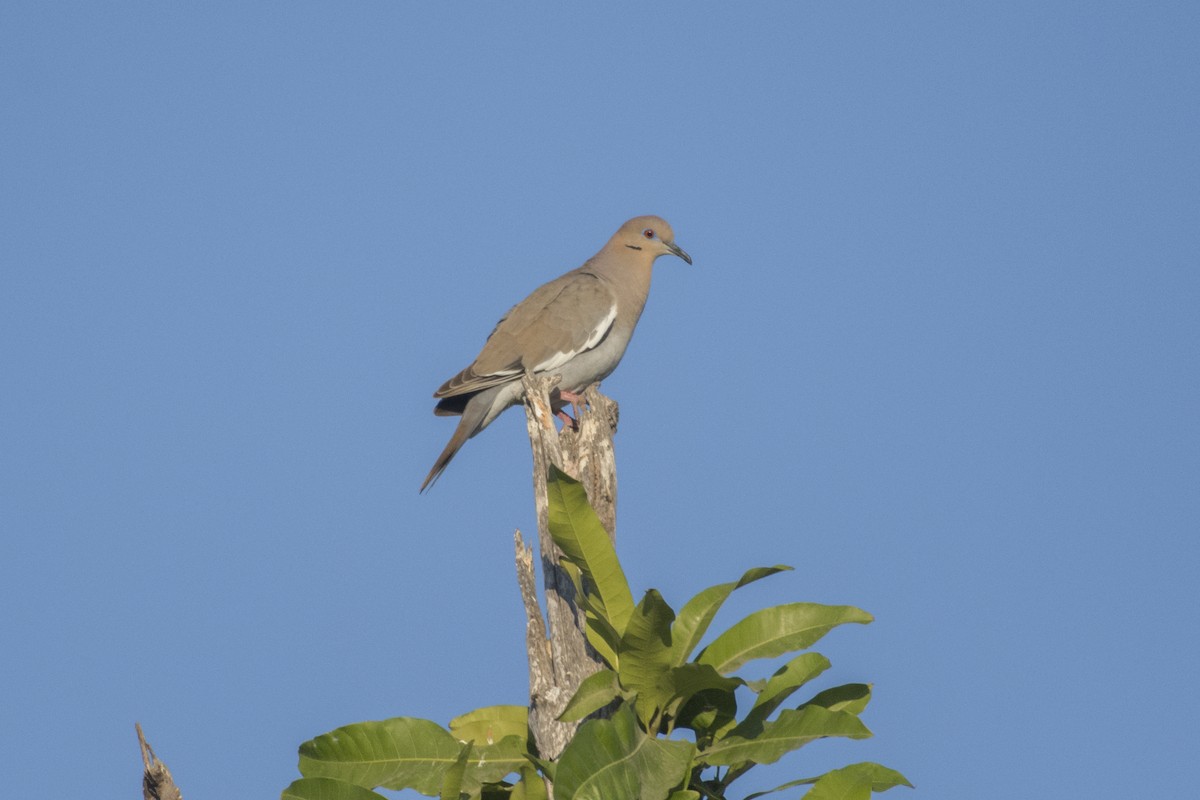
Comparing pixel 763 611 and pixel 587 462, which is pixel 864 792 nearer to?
pixel 763 611

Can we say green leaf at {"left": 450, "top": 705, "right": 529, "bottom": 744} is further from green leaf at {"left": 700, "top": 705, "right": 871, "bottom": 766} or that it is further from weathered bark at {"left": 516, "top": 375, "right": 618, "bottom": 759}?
green leaf at {"left": 700, "top": 705, "right": 871, "bottom": 766}

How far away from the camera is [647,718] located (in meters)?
4.77

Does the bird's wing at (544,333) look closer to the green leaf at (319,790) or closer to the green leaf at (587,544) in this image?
the green leaf at (587,544)

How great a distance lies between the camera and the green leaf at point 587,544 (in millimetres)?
4652

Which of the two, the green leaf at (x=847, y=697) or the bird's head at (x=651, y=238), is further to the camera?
the bird's head at (x=651, y=238)

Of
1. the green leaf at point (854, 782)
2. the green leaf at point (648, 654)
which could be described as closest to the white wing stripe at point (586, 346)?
the green leaf at point (648, 654)

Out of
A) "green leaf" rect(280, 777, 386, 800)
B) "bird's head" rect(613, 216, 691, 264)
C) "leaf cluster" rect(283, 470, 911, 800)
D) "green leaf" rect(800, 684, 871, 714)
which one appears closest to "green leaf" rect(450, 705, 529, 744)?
"leaf cluster" rect(283, 470, 911, 800)

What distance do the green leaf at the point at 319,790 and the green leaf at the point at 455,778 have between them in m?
0.31

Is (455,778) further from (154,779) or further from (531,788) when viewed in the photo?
(154,779)

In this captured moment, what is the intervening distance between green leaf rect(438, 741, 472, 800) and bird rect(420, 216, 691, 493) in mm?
4158

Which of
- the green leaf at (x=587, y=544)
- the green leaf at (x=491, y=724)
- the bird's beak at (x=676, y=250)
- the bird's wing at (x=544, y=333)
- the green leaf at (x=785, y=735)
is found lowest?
the green leaf at (x=785, y=735)

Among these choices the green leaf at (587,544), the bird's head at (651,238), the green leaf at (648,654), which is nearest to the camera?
the green leaf at (648,654)

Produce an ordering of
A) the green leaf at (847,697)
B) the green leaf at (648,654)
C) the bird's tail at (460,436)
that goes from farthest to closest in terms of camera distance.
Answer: the bird's tail at (460,436) < the green leaf at (847,697) < the green leaf at (648,654)

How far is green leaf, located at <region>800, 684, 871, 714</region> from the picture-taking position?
5.02 metres
